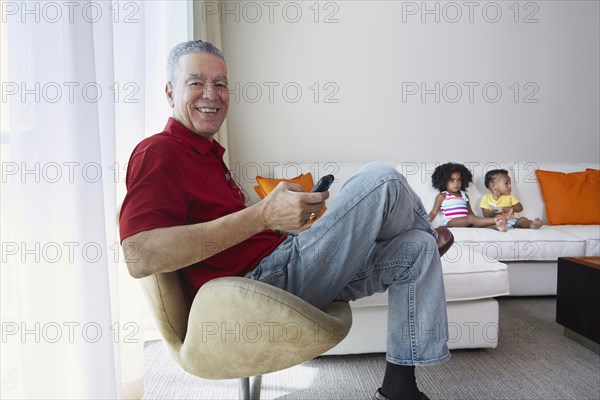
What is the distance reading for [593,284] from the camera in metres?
2.13

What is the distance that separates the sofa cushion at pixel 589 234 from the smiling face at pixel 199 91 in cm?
255

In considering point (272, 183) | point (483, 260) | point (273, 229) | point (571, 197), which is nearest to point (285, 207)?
point (273, 229)

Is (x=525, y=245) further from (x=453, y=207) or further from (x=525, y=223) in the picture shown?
(x=453, y=207)

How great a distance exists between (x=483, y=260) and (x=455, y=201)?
115 cm

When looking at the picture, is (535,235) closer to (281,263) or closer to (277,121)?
(277,121)

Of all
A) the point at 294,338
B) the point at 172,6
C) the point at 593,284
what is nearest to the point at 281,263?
the point at 294,338

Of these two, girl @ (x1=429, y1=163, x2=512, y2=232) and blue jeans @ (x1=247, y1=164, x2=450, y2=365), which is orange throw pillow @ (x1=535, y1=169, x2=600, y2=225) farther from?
blue jeans @ (x1=247, y1=164, x2=450, y2=365)

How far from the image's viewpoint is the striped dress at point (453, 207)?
3.26 metres

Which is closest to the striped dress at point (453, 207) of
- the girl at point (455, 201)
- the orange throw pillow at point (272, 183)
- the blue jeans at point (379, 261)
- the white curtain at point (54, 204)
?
the girl at point (455, 201)

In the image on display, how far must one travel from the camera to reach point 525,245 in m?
2.90

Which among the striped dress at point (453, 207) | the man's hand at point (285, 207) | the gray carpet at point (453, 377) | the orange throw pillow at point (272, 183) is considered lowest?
the gray carpet at point (453, 377)

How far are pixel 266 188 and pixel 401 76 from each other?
1548 millimetres

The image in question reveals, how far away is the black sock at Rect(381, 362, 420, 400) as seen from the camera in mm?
1317

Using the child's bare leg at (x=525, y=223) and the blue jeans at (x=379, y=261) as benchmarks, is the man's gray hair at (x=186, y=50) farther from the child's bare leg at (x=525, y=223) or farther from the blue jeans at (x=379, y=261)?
the child's bare leg at (x=525, y=223)
